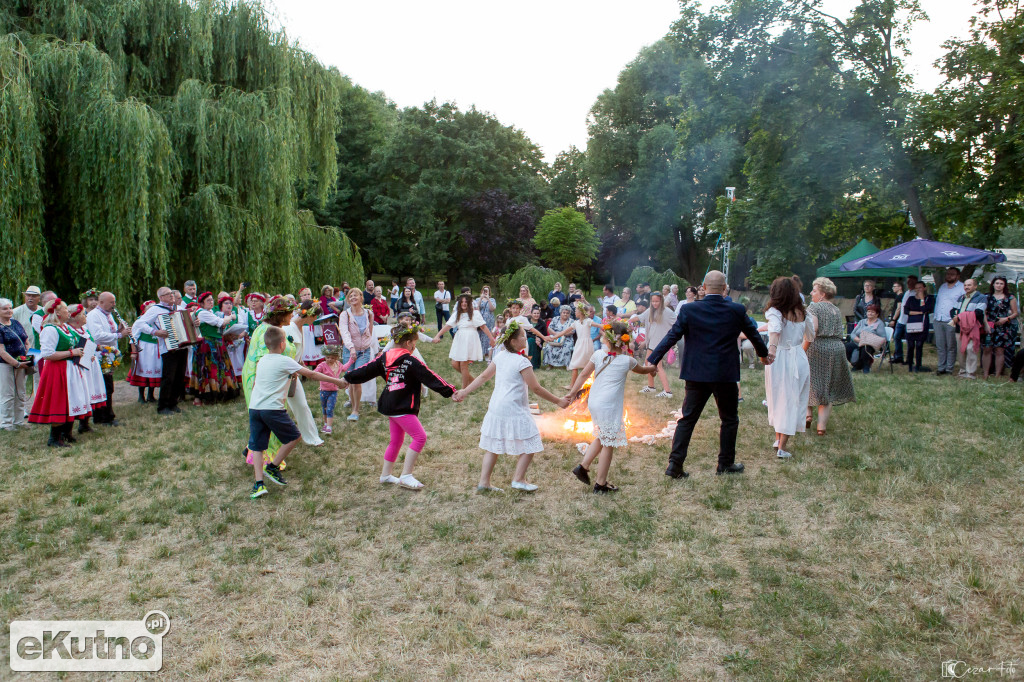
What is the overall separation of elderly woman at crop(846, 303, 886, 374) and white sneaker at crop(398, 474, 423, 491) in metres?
10.7

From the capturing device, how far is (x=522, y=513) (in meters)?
5.94

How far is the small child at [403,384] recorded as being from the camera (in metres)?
6.38

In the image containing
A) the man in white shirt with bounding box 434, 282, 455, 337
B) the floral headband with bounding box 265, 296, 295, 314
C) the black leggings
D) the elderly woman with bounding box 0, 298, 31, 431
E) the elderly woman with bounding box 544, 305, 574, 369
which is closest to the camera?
the floral headband with bounding box 265, 296, 295, 314

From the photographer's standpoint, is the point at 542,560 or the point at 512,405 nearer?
the point at 542,560

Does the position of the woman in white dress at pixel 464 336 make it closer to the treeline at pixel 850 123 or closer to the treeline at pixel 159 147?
the treeline at pixel 159 147

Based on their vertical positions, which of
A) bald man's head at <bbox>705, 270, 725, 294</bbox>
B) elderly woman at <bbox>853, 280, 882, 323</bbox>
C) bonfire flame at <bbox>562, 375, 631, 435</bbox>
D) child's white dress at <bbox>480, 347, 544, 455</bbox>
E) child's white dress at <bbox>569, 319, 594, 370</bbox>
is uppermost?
elderly woman at <bbox>853, 280, 882, 323</bbox>

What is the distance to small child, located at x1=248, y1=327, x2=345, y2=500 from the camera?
20.9 ft

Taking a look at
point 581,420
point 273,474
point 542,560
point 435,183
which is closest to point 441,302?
point 581,420

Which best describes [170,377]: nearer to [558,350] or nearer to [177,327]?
[177,327]

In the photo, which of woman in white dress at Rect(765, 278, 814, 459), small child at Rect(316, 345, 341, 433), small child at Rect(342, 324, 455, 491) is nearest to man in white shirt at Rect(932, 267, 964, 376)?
woman in white dress at Rect(765, 278, 814, 459)

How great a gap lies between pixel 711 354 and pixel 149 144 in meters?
11.1

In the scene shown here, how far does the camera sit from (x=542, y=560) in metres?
5.03

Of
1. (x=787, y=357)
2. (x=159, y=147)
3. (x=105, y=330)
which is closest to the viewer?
(x=787, y=357)

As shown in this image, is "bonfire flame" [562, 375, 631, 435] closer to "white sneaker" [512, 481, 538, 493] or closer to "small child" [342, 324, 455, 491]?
"white sneaker" [512, 481, 538, 493]
